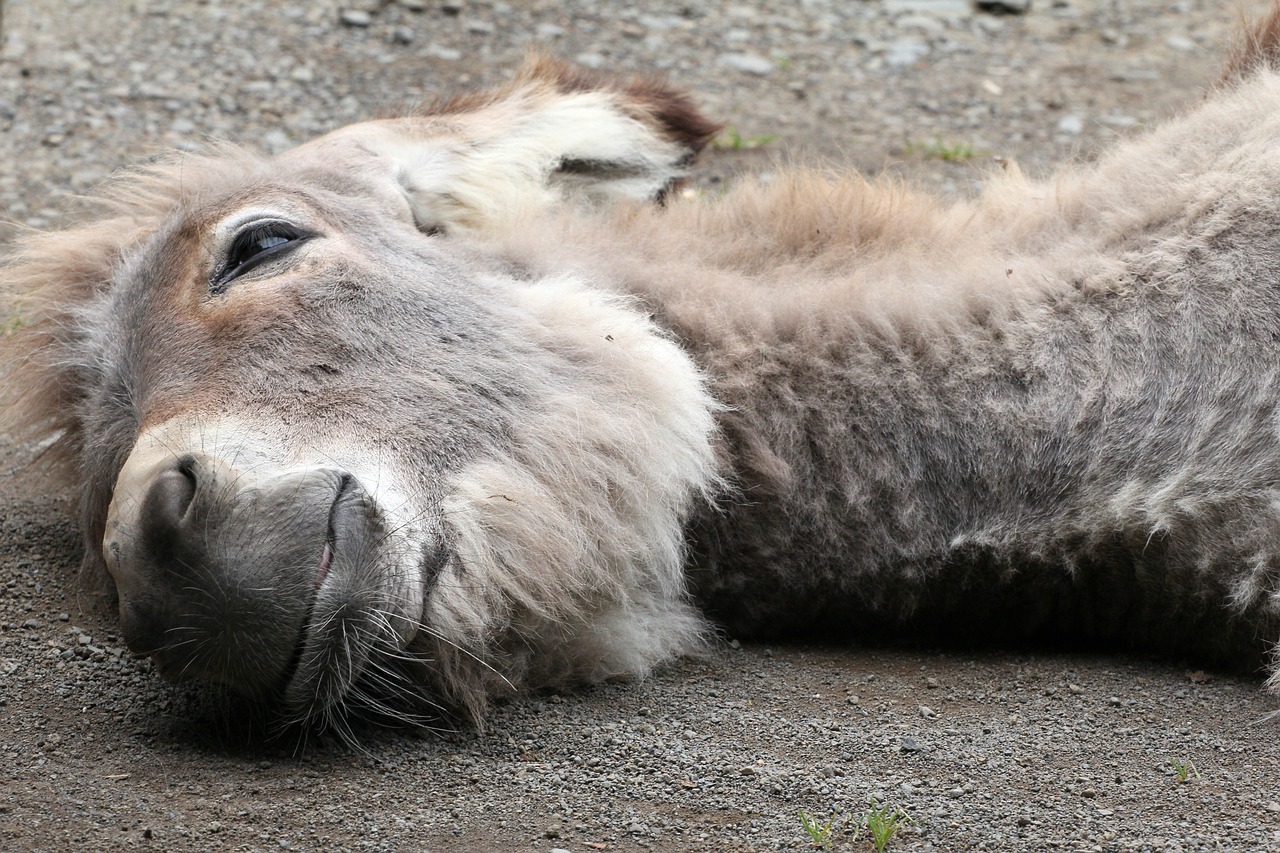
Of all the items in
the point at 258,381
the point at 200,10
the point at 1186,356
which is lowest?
the point at 258,381

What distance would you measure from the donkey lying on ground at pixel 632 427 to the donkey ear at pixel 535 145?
11 centimetres

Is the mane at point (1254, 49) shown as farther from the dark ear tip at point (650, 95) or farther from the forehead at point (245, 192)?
the forehead at point (245, 192)

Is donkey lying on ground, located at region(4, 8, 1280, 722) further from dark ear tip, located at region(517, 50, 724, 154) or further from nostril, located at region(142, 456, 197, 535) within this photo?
dark ear tip, located at region(517, 50, 724, 154)

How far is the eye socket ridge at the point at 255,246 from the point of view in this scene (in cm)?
306

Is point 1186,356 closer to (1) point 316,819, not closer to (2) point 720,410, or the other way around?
(2) point 720,410

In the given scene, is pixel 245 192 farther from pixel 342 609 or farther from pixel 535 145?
pixel 342 609

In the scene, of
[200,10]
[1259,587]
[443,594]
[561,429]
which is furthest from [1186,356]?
[200,10]

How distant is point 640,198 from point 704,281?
2.11ft

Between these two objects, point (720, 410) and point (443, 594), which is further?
point (720, 410)

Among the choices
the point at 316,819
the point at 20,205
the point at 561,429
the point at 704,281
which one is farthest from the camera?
the point at 20,205

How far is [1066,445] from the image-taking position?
3.00 metres

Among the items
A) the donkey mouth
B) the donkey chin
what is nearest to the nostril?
the donkey chin

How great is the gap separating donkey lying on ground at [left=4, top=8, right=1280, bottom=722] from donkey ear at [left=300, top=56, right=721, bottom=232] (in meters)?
0.11

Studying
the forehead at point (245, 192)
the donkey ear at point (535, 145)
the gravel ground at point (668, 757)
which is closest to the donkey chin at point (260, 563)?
the gravel ground at point (668, 757)
